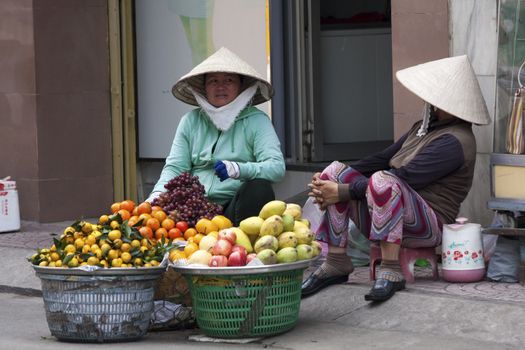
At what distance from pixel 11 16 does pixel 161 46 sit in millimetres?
1256

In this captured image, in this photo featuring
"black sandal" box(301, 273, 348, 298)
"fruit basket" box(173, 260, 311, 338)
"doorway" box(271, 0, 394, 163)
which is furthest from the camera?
"doorway" box(271, 0, 394, 163)

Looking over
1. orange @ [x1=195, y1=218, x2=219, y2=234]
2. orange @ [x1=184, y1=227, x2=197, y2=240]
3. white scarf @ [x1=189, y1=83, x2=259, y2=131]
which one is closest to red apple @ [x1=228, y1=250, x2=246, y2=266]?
orange @ [x1=195, y1=218, x2=219, y2=234]

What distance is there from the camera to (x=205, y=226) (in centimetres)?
682

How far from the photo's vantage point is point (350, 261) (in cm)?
→ 733

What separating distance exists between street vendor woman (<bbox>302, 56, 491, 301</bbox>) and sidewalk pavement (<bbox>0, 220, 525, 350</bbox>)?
139mm

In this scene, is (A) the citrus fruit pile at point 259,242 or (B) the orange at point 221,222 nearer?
(A) the citrus fruit pile at point 259,242

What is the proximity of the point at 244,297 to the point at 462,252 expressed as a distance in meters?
1.40

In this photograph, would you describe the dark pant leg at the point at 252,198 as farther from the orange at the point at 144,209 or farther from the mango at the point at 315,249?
the mango at the point at 315,249

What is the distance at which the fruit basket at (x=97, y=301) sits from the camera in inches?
251

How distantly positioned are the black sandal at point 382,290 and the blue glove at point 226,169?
3.31 feet

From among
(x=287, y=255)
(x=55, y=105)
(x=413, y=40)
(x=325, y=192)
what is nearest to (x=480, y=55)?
(x=413, y=40)

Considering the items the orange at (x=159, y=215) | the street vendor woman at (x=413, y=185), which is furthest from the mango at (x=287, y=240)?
the orange at (x=159, y=215)

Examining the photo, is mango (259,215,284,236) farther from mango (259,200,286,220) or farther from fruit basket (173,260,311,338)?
fruit basket (173,260,311,338)

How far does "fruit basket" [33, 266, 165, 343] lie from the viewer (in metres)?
6.38
